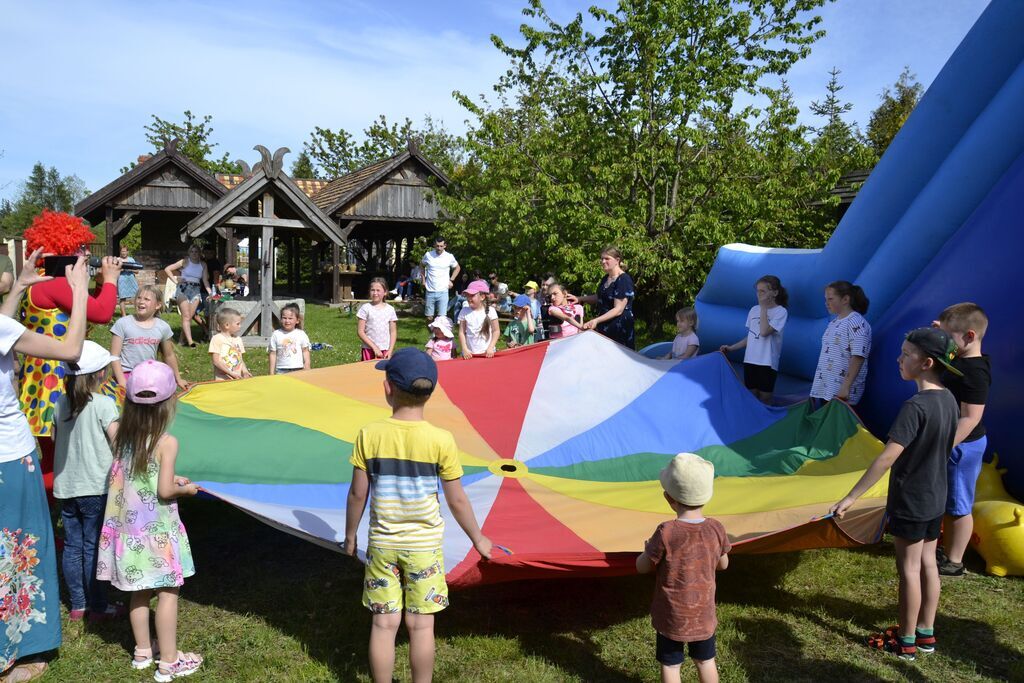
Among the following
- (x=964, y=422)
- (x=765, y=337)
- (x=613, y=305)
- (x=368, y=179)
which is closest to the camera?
(x=964, y=422)

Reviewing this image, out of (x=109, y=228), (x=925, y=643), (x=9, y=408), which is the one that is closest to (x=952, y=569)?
(x=925, y=643)

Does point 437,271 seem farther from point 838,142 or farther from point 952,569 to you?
point 838,142

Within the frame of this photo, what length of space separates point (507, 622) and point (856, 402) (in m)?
2.63

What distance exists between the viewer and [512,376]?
18.2ft

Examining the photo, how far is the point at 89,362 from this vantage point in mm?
3227

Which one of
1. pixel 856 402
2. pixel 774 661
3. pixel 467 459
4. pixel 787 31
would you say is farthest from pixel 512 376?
pixel 787 31

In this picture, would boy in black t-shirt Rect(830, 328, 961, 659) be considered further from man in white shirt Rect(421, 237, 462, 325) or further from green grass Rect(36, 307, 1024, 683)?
man in white shirt Rect(421, 237, 462, 325)

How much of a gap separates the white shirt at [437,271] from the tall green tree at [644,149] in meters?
1.24

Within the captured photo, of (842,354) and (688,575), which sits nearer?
(688,575)

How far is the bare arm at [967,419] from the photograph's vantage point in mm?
3473

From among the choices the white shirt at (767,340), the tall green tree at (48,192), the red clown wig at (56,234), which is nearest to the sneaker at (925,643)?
the white shirt at (767,340)

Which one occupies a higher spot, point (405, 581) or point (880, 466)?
point (880, 466)

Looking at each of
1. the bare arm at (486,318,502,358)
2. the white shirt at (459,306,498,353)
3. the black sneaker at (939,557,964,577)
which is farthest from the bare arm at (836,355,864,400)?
the white shirt at (459,306,498,353)

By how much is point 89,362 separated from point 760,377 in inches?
165
